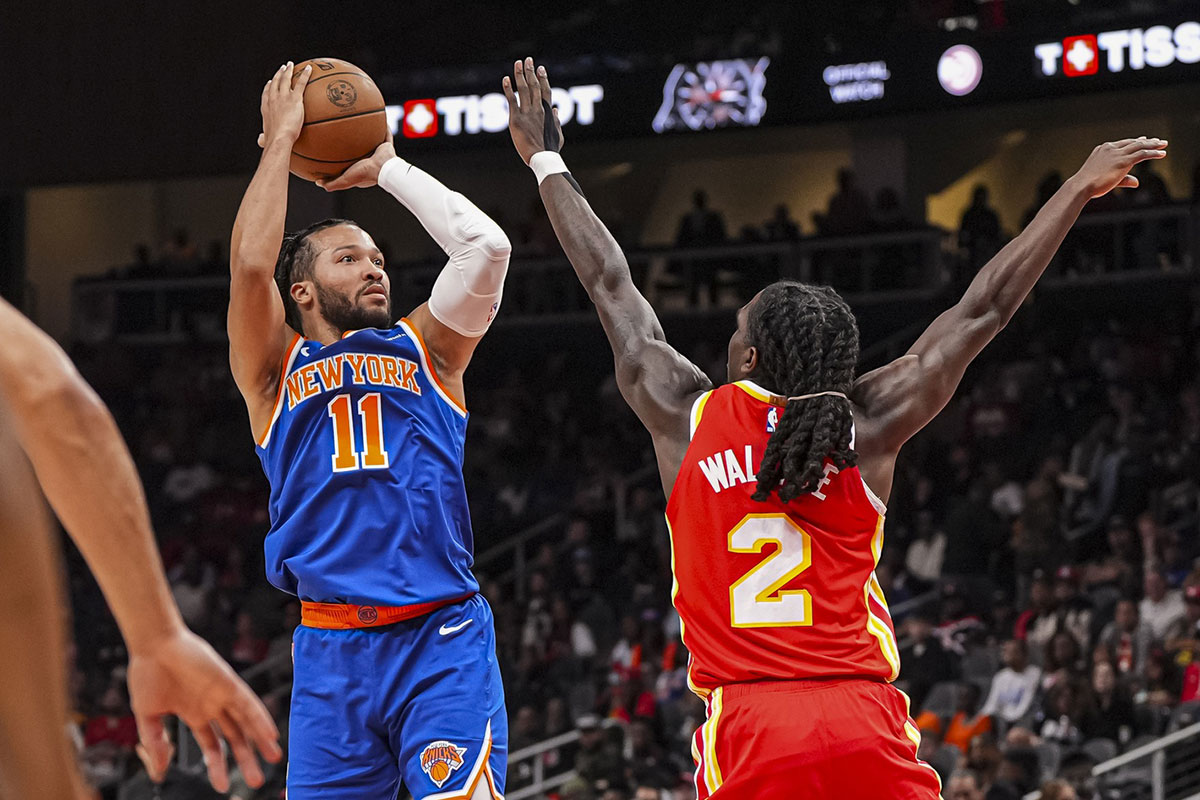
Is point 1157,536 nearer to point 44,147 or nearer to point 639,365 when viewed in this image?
point 639,365

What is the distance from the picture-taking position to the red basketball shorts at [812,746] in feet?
12.0

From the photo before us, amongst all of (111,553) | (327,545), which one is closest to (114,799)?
(327,545)

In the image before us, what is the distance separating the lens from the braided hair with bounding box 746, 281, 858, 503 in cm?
383

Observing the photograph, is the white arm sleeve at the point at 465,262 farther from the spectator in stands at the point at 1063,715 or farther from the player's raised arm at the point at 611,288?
the spectator in stands at the point at 1063,715

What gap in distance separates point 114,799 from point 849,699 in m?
10.4

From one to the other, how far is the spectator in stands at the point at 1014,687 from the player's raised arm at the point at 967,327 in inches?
278

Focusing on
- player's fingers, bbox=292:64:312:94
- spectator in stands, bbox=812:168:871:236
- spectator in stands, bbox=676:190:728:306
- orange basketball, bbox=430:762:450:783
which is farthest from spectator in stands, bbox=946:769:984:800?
spectator in stands, bbox=676:190:728:306

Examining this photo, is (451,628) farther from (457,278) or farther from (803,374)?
(803,374)

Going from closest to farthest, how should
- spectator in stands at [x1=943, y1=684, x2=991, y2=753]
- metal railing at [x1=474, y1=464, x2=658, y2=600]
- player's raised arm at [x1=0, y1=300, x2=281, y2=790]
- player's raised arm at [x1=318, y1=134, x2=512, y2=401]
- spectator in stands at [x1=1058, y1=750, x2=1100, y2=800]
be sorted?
player's raised arm at [x1=0, y1=300, x2=281, y2=790], player's raised arm at [x1=318, y1=134, x2=512, y2=401], spectator in stands at [x1=1058, y1=750, x2=1100, y2=800], spectator in stands at [x1=943, y1=684, x2=991, y2=753], metal railing at [x1=474, y1=464, x2=658, y2=600]

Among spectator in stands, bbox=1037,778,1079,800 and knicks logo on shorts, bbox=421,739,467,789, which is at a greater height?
knicks logo on shorts, bbox=421,739,467,789

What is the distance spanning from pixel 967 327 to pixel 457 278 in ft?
4.63

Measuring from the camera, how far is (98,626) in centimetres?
1636

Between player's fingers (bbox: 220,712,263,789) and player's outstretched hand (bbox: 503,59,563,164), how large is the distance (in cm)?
305

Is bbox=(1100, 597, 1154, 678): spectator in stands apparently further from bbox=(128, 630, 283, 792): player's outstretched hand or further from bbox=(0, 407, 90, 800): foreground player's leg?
→ bbox=(0, 407, 90, 800): foreground player's leg
